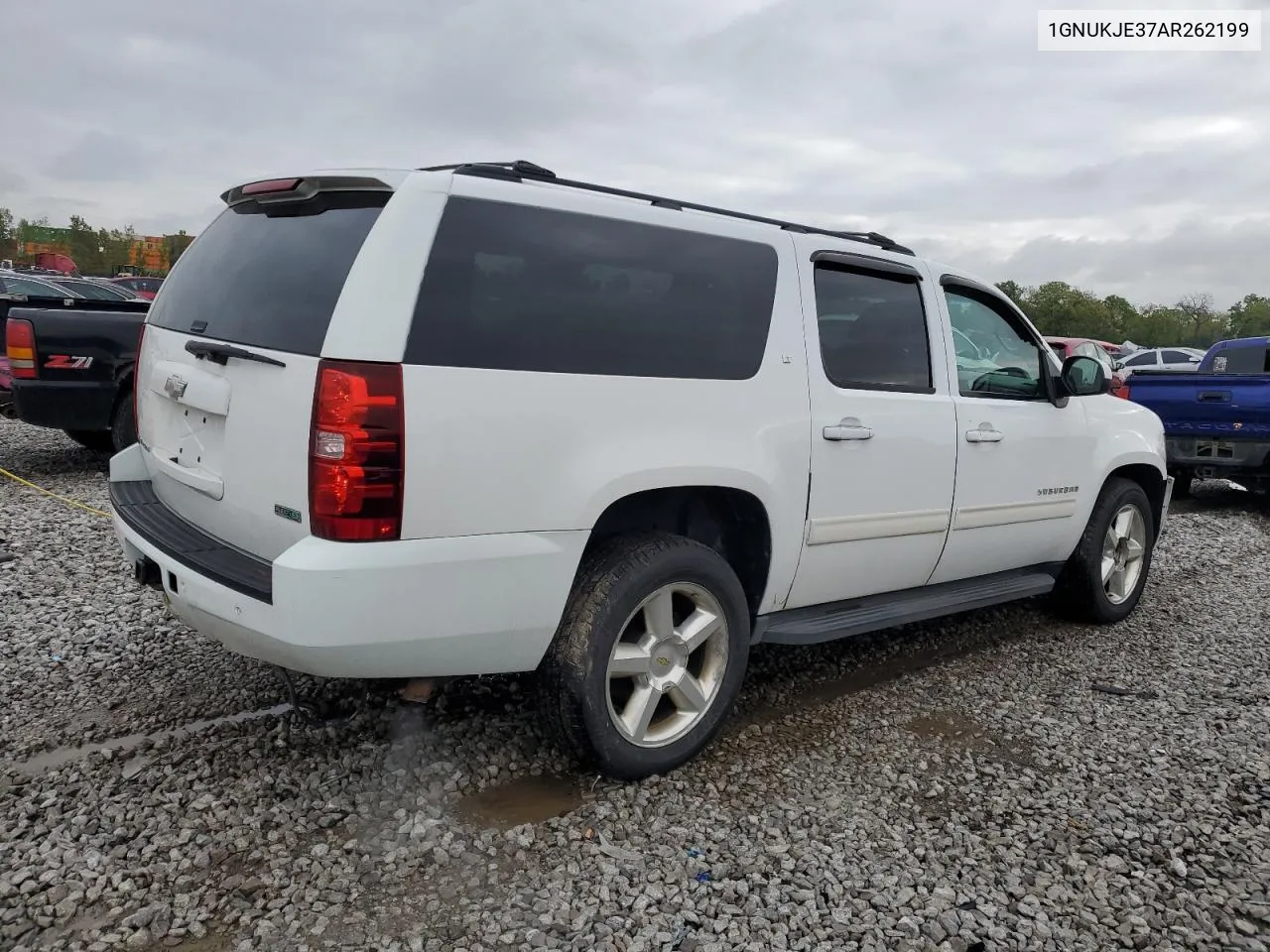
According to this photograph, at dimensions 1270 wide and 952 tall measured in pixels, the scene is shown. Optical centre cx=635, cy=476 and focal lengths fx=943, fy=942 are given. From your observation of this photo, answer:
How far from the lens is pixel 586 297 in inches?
115

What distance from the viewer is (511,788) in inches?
122

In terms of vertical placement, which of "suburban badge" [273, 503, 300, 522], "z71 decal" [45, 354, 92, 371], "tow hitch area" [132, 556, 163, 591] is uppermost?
"suburban badge" [273, 503, 300, 522]

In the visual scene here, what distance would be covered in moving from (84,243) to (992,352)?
9643cm

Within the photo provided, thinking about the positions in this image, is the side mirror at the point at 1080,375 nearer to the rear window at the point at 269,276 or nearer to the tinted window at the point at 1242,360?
the rear window at the point at 269,276

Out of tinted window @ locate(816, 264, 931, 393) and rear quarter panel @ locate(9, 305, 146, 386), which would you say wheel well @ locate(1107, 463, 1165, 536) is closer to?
tinted window @ locate(816, 264, 931, 393)

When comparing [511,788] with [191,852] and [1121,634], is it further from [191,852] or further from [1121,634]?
[1121,634]

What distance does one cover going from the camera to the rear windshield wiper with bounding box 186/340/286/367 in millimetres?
2661

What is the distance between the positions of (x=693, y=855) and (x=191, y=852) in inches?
56.0

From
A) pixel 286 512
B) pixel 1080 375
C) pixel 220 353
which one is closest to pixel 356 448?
pixel 286 512

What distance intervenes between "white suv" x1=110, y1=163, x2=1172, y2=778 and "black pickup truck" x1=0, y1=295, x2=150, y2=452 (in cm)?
426

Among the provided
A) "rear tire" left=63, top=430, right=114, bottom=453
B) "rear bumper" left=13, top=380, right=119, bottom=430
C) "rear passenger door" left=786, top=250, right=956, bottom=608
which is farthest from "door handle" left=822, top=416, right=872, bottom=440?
"rear tire" left=63, top=430, right=114, bottom=453

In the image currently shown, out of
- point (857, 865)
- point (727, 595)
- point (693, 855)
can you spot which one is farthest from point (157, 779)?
point (857, 865)

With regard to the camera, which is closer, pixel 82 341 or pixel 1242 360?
pixel 82 341

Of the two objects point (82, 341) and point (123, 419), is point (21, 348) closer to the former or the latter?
point (82, 341)
